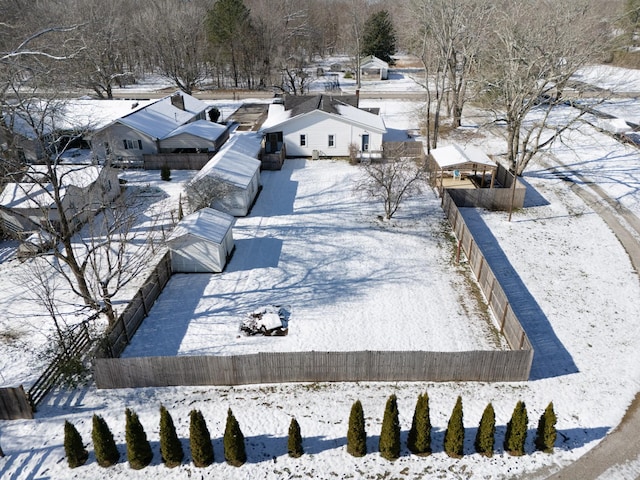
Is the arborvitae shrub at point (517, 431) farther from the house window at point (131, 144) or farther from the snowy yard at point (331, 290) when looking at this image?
the house window at point (131, 144)

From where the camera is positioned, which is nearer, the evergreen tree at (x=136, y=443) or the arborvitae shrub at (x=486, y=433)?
the evergreen tree at (x=136, y=443)

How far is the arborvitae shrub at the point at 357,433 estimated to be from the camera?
42.1 ft

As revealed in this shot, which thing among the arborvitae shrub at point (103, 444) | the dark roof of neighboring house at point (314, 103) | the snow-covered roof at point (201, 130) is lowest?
the arborvitae shrub at point (103, 444)

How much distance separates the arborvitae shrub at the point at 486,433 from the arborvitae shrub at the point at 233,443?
20.9 feet

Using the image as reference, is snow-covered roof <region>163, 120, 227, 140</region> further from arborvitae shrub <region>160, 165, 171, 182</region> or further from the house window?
arborvitae shrub <region>160, 165, 171, 182</region>

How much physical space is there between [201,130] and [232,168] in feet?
35.0

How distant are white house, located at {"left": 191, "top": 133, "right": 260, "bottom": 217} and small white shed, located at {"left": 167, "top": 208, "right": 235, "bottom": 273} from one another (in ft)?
14.2

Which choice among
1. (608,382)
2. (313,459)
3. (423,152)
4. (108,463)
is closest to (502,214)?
(423,152)

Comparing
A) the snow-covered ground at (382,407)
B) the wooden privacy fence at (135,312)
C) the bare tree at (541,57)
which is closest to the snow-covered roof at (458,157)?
the bare tree at (541,57)

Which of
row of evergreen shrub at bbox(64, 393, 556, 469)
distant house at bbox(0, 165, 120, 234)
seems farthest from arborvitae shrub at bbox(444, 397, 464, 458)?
distant house at bbox(0, 165, 120, 234)

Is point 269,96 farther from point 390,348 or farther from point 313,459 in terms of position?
point 313,459

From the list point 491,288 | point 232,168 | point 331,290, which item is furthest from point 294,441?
point 232,168

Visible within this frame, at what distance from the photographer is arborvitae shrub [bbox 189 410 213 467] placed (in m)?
12.6

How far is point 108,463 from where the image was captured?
12969 millimetres
